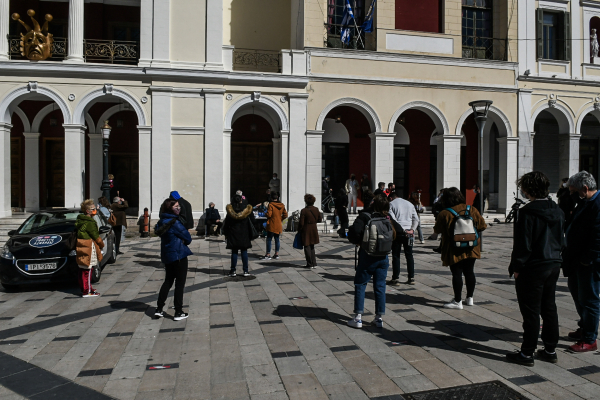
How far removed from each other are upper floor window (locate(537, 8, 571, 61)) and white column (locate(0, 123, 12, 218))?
833 inches

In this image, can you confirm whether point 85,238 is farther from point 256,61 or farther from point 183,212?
point 256,61

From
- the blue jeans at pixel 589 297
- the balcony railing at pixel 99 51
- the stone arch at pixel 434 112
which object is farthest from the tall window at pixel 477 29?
the blue jeans at pixel 589 297

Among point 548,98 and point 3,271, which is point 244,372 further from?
point 548,98

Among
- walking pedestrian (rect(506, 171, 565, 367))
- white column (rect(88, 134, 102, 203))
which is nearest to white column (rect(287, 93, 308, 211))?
white column (rect(88, 134, 102, 203))

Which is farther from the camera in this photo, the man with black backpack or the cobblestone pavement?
the man with black backpack

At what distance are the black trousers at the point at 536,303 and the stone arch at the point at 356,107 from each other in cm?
1378

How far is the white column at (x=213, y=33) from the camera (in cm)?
1662

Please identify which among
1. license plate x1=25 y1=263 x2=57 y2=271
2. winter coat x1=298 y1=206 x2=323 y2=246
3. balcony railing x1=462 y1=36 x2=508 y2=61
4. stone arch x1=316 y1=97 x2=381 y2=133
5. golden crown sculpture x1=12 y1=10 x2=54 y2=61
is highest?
balcony railing x1=462 y1=36 x2=508 y2=61

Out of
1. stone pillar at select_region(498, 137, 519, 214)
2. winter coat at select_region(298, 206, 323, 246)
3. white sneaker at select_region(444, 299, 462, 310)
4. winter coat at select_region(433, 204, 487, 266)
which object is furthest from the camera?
stone pillar at select_region(498, 137, 519, 214)

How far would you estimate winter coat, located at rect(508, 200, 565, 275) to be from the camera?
4.33m

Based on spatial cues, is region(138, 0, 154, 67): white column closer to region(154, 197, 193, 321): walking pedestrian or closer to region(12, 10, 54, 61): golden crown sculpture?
region(12, 10, 54, 61): golden crown sculpture

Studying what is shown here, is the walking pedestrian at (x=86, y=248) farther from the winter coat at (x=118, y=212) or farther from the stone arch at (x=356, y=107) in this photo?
the stone arch at (x=356, y=107)

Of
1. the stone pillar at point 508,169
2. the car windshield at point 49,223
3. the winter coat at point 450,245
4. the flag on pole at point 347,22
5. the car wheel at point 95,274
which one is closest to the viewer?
the winter coat at point 450,245

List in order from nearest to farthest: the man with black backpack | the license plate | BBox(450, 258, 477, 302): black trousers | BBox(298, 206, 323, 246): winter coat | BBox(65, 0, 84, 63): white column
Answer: the man with black backpack < BBox(450, 258, 477, 302): black trousers < the license plate < BBox(298, 206, 323, 246): winter coat < BBox(65, 0, 84, 63): white column
